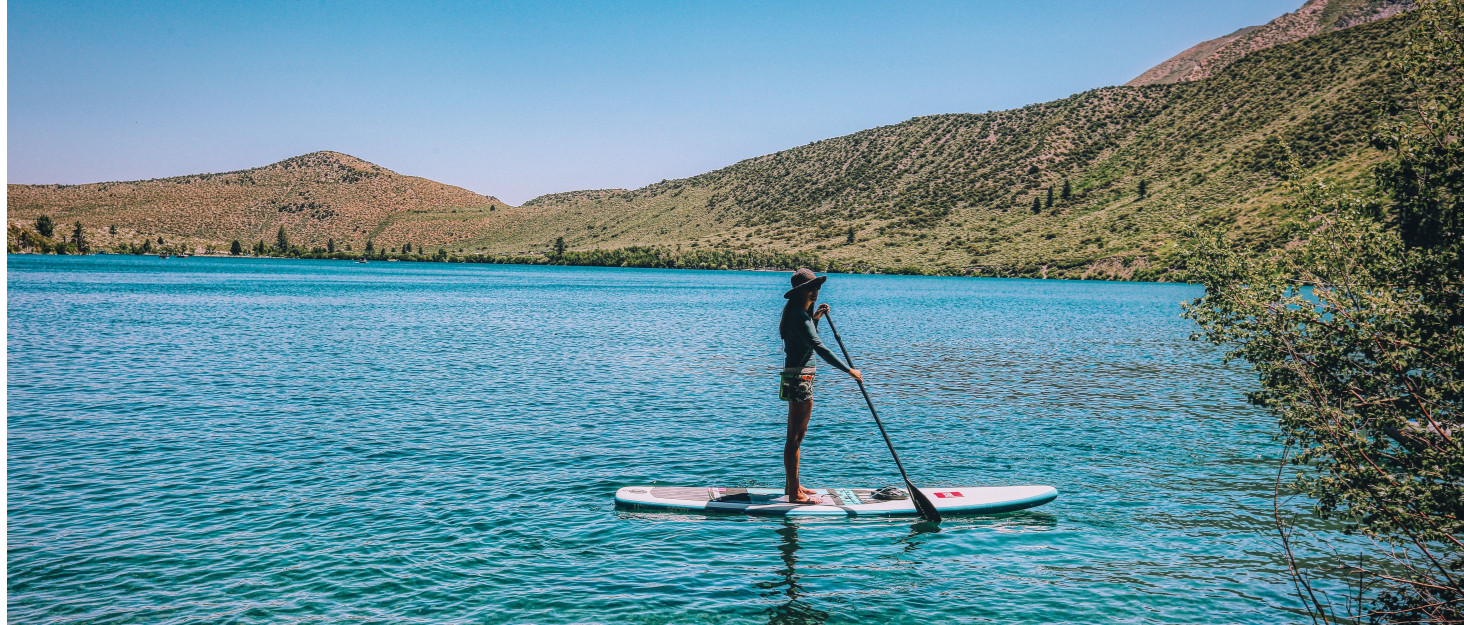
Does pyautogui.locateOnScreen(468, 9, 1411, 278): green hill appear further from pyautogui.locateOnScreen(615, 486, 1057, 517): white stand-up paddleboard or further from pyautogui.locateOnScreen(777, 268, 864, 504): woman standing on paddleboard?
pyautogui.locateOnScreen(777, 268, 864, 504): woman standing on paddleboard

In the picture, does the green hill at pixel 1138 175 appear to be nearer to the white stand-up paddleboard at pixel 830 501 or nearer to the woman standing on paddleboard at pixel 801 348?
the white stand-up paddleboard at pixel 830 501

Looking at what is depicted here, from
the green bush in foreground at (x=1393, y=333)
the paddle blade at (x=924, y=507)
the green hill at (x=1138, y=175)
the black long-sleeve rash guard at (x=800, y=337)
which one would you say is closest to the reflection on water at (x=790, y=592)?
the paddle blade at (x=924, y=507)

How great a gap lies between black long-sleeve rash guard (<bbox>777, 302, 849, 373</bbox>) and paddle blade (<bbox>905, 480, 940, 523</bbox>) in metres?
2.65

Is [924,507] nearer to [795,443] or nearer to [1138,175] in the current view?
[795,443]

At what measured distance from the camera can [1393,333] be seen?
9992mm

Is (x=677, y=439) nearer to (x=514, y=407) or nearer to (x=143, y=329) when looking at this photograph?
(x=514, y=407)

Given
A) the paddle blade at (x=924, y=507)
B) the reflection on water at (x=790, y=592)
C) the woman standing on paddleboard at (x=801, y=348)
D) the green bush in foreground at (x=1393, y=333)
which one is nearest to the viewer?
the green bush in foreground at (x=1393, y=333)

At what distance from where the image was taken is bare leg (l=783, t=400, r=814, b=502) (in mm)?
13664

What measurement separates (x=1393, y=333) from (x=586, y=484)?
1252 centimetres

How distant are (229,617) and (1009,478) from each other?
13.6 metres

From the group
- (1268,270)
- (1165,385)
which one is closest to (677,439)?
(1268,270)

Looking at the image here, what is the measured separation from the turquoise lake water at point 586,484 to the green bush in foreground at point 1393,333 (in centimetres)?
190

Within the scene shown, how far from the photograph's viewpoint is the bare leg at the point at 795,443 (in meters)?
13.7

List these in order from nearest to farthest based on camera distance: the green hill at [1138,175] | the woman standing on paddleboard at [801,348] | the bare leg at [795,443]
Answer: the woman standing on paddleboard at [801,348] < the bare leg at [795,443] < the green hill at [1138,175]
